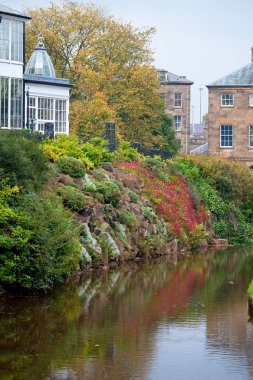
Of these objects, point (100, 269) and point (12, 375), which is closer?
point (12, 375)

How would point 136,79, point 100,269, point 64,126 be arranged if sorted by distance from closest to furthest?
point 100,269, point 64,126, point 136,79

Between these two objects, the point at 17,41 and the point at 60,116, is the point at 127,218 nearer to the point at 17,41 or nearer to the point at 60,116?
the point at 17,41

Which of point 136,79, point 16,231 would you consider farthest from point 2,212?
point 136,79

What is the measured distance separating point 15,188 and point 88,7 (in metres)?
54.2

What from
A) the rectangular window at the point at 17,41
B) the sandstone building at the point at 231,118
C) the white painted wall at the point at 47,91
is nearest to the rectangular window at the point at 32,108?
the white painted wall at the point at 47,91

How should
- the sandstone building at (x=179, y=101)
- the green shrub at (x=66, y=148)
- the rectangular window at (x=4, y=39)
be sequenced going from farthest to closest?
the sandstone building at (x=179, y=101) < the rectangular window at (x=4, y=39) < the green shrub at (x=66, y=148)

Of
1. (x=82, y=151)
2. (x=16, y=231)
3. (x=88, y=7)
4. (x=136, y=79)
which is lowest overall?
(x=16, y=231)

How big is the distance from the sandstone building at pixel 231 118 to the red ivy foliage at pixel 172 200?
1627 inches

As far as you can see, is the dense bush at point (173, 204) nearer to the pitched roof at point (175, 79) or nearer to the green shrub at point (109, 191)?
the green shrub at point (109, 191)

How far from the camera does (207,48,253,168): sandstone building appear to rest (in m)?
96.7

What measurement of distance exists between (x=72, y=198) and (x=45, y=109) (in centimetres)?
1743

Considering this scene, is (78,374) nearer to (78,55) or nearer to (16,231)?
(16,231)

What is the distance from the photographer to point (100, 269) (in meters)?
40.5

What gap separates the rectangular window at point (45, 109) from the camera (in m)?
57.5
